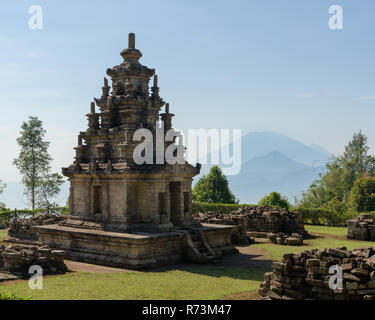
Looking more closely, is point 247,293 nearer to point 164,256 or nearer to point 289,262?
point 289,262

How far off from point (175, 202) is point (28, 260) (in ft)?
25.9

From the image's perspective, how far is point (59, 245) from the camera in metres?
20.4

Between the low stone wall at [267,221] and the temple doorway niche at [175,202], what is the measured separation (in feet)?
24.3

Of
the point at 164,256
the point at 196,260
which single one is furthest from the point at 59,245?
the point at 196,260

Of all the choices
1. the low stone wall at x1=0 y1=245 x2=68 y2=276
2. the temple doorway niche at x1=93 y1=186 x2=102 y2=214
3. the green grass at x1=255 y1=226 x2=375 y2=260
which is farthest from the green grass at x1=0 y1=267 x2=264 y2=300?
the temple doorway niche at x1=93 y1=186 x2=102 y2=214

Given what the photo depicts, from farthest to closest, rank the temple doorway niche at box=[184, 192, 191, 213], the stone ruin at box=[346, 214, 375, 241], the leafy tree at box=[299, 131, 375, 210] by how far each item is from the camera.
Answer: the leafy tree at box=[299, 131, 375, 210] → the stone ruin at box=[346, 214, 375, 241] → the temple doorway niche at box=[184, 192, 191, 213]

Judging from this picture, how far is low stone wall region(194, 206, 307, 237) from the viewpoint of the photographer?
91.2 feet

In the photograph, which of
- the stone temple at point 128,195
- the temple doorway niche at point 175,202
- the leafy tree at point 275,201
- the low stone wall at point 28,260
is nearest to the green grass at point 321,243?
the stone temple at point 128,195

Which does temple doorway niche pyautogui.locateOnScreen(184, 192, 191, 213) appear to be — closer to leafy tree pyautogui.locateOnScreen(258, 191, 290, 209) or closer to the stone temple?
the stone temple

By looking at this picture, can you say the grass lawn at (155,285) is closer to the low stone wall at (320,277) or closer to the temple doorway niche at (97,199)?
the low stone wall at (320,277)

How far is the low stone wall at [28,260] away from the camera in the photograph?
15.2 metres

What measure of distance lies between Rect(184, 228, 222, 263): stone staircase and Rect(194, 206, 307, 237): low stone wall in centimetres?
822
